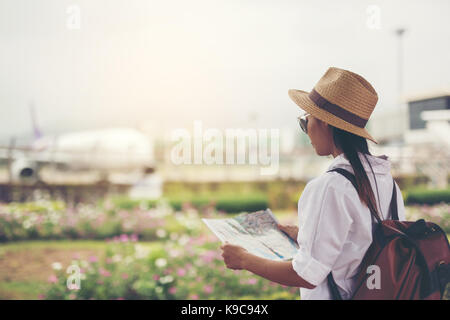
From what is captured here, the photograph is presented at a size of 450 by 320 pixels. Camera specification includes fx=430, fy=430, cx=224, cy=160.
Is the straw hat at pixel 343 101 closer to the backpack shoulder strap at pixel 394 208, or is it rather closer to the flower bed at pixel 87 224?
the backpack shoulder strap at pixel 394 208

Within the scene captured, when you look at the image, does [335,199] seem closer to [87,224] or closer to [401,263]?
[401,263]

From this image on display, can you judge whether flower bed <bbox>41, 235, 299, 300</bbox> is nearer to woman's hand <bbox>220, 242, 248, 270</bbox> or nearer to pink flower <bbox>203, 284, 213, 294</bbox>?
pink flower <bbox>203, 284, 213, 294</bbox>

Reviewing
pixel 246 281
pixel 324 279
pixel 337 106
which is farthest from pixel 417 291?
pixel 246 281

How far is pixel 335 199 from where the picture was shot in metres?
1.23

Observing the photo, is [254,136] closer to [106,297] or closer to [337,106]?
[106,297]

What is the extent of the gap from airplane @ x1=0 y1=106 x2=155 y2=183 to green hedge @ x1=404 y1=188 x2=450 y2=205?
17.5ft

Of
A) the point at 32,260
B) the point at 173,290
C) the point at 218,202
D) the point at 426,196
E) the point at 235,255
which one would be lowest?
the point at 218,202

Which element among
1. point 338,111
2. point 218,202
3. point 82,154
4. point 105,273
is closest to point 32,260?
point 105,273

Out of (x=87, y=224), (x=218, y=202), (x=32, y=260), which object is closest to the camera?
(x=32, y=260)

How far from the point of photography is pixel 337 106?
140 cm

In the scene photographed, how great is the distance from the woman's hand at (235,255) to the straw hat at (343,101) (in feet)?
1.65

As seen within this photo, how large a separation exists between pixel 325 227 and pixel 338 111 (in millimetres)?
397

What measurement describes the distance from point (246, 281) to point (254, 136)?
1534 millimetres

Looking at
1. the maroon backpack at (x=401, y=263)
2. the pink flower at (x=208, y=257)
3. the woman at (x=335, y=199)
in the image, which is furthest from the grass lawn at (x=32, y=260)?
the maroon backpack at (x=401, y=263)
